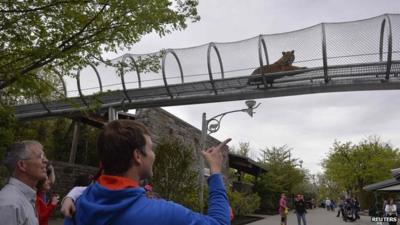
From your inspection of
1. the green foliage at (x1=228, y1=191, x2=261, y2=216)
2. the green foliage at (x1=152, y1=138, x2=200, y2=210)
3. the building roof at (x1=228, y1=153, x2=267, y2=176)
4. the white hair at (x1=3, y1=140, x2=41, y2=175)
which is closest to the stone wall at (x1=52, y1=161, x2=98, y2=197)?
the green foliage at (x1=152, y1=138, x2=200, y2=210)

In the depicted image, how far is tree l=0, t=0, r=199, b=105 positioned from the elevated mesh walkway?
8.01ft

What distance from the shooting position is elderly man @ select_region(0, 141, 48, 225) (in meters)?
2.64

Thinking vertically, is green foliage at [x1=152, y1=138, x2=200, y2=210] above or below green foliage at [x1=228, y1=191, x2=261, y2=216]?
above

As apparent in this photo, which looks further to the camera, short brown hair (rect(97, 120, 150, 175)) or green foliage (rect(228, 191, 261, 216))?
green foliage (rect(228, 191, 261, 216))

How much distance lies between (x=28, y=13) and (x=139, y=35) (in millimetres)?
1809

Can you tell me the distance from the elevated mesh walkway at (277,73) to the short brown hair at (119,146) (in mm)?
7588

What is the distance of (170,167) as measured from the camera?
13.4 m

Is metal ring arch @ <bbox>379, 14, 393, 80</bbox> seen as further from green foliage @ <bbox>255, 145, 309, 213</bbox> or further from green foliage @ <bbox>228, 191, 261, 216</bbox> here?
green foliage @ <bbox>255, 145, 309, 213</bbox>

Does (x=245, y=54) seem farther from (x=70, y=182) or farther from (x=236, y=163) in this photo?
(x=236, y=163)

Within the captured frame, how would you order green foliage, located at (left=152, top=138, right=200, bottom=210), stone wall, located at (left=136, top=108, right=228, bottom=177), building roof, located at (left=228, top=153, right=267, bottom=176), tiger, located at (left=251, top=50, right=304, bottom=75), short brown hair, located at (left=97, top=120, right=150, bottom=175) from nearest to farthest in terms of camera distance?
short brown hair, located at (left=97, top=120, right=150, bottom=175), tiger, located at (left=251, top=50, right=304, bottom=75), green foliage, located at (left=152, top=138, right=200, bottom=210), stone wall, located at (left=136, top=108, right=228, bottom=177), building roof, located at (left=228, top=153, right=267, bottom=176)

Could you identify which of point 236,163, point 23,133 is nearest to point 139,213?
point 23,133

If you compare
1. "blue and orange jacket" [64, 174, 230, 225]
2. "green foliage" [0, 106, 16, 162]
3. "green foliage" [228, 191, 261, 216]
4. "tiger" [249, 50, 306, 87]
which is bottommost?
"green foliage" [228, 191, 261, 216]

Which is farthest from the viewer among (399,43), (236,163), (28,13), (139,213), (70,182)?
(236,163)

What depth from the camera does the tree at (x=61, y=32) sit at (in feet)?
19.8
